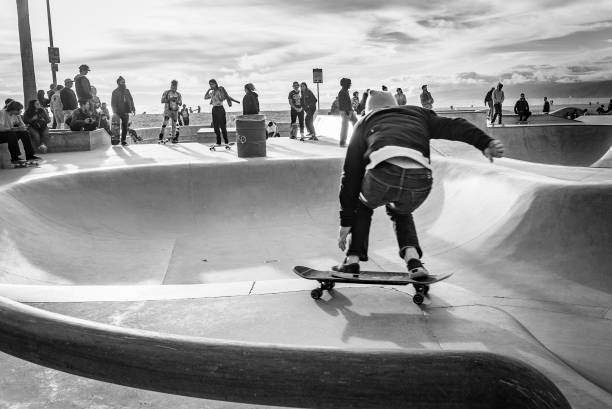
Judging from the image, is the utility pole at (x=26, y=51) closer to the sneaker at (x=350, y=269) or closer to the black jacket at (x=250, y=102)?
the black jacket at (x=250, y=102)

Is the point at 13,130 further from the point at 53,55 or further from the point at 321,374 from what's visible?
the point at 53,55

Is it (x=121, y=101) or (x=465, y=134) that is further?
(x=121, y=101)

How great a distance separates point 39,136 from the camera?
44.0 feet

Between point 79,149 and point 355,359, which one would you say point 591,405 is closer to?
point 355,359

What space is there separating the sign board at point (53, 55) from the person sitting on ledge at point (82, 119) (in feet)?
25.8

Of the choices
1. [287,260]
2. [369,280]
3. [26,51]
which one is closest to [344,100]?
[287,260]

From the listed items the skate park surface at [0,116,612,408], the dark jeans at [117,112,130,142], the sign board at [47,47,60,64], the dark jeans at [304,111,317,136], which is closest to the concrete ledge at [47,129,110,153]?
the dark jeans at [117,112,130,142]

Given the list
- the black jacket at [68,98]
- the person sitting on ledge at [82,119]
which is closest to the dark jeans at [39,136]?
the person sitting on ledge at [82,119]

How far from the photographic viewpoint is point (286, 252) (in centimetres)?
744

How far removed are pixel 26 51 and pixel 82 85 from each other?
2.67 metres

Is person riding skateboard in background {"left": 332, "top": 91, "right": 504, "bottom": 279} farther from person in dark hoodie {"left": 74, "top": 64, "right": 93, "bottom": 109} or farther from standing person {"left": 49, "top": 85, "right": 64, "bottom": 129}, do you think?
standing person {"left": 49, "top": 85, "right": 64, "bottom": 129}

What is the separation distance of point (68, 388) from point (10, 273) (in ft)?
11.0

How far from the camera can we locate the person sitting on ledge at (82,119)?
47.6ft

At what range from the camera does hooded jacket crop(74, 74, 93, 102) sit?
1429cm
